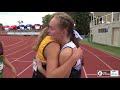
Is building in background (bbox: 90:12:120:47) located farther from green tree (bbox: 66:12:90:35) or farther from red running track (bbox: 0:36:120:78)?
red running track (bbox: 0:36:120:78)

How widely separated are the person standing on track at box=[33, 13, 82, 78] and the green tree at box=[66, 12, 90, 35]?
70 cm

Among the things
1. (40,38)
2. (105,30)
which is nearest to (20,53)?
(105,30)

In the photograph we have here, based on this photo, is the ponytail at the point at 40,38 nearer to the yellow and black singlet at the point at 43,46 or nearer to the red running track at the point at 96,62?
the yellow and black singlet at the point at 43,46

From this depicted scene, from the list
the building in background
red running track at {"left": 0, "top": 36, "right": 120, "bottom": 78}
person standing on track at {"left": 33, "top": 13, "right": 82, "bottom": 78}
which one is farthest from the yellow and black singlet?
the building in background

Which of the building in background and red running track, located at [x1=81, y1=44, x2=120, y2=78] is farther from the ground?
the building in background

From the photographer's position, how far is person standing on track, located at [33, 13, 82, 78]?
1574mm

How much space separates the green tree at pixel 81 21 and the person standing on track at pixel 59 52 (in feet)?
2.30

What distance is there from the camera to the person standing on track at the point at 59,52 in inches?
62.0

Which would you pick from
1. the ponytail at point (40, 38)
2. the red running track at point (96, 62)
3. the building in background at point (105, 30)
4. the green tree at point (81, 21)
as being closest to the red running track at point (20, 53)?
the green tree at point (81, 21)
